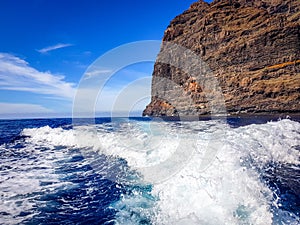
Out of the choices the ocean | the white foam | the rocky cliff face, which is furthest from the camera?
the rocky cliff face

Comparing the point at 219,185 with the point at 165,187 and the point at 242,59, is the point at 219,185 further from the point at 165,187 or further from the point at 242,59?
the point at 242,59

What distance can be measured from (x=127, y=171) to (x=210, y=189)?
3.54 metres

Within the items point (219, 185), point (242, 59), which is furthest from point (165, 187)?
point (242, 59)

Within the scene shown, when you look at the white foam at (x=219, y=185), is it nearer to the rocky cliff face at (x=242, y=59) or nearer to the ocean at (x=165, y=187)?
the ocean at (x=165, y=187)

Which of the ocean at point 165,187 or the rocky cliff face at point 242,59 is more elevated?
the rocky cliff face at point 242,59

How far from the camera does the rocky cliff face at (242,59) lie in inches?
2051

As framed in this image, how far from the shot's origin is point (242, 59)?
63000 millimetres

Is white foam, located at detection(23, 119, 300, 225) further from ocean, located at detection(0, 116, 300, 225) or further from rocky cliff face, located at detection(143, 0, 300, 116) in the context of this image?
rocky cliff face, located at detection(143, 0, 300, 116)

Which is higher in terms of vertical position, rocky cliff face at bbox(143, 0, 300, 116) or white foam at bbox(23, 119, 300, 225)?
rocky cliff face at bbox(143, 0, 300, 116)

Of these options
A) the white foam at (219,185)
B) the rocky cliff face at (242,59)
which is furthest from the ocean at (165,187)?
the rocky cliff face at (242,59)

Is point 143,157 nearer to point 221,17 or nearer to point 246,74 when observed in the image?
point 246,74

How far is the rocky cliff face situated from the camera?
2051 inches

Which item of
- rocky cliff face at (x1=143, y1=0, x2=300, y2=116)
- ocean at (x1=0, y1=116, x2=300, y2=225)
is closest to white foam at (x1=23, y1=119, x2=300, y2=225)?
ocean at (x1=0, y1=116, x2=300, y2=225)

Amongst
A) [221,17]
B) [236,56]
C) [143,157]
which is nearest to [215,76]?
[236,56]
